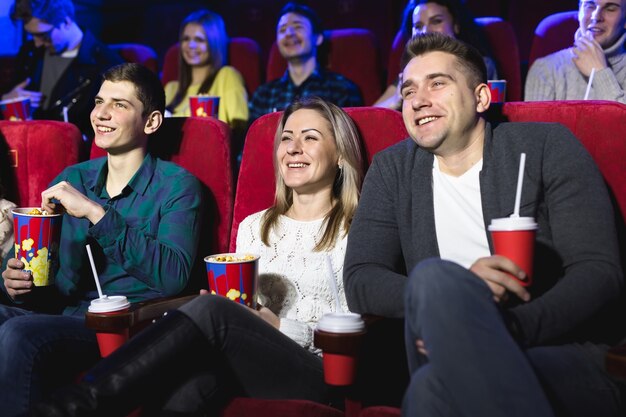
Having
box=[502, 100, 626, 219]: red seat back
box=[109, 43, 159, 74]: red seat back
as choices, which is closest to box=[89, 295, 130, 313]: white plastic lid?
box=[502, 100, 626, 219]: red seat back

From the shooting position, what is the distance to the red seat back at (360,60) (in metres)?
2.68

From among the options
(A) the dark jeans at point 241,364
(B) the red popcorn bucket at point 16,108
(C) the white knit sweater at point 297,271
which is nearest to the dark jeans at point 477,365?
(A) the dark jeans at point 241,364

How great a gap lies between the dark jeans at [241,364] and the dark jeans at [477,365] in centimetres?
25

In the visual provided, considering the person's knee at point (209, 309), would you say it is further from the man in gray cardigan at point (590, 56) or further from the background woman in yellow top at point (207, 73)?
the background woman in yellow top at point (207, 73)

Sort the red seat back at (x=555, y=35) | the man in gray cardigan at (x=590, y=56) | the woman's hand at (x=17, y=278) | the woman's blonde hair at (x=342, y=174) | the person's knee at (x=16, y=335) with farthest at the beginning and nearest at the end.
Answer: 1. the red seat back at (x=555, y=35)
2. the man in gray cardigan at (x=590, y=56)
3. the woman's blonde hair at (x=342, y=174)
4. the woman's hand at (x=17, y=278)
5. the person's knee at (x=16, y=335)

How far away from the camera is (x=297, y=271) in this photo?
4.65 ft

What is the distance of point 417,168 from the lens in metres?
1.31

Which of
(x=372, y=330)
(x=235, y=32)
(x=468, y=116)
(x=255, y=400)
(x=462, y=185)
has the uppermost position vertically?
(x=235, y=32)

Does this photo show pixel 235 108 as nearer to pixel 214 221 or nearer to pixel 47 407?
pixel 214 221

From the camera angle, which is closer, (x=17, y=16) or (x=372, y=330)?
(x=372, y=330)

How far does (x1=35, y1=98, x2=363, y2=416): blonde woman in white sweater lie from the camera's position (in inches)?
42.1

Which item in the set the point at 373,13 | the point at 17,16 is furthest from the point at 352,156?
the point at 17,16

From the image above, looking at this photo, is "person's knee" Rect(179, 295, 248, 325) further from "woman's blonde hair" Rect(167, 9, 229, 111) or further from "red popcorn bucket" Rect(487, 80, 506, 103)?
"woman's blonde hair" Rect(167, 9, 229, 111)

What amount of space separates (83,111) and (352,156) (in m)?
1.30
